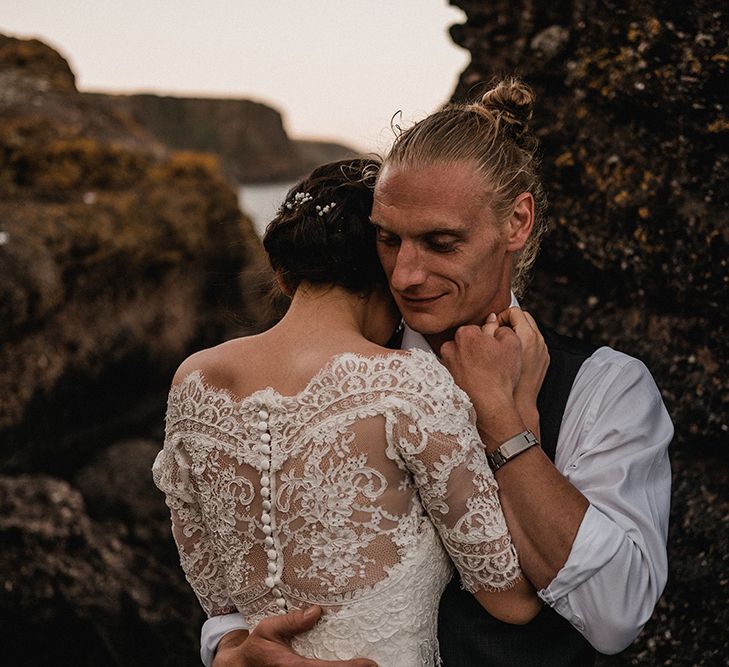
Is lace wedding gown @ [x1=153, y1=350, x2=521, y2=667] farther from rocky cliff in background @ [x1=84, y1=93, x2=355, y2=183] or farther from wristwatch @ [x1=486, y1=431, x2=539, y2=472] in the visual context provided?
rocky cliff in background @ [x1=84, y1=93, x2=355, y2=183]

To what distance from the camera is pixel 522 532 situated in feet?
7.07

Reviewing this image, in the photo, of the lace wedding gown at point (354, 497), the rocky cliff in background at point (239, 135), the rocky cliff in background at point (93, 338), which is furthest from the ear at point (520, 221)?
the rocky cliff in background at point (239, 135)

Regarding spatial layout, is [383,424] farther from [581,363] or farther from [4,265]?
[4,265]

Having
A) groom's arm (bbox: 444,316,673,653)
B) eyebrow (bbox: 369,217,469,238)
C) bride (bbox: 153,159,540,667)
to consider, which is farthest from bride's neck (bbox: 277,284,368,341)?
groom's arm (bbox: 444,316,673,653)

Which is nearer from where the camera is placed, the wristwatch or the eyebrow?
the wristwatch

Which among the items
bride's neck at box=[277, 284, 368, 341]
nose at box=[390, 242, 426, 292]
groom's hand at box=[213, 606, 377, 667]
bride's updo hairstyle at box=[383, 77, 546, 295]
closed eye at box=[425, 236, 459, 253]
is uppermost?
bride's updo hairstyle at box=[383, 77, 546, 295]

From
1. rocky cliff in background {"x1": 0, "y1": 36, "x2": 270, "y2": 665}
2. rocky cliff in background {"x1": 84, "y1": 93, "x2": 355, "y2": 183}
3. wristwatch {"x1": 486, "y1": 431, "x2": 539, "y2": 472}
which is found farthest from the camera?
rocky cliff in background {"x1": 84, "y1": 93, "x2": 355, "y2": 183}

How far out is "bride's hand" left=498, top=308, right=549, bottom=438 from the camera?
7.80 ft

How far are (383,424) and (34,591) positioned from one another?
9.97ft

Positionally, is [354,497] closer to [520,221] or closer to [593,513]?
[593,513]

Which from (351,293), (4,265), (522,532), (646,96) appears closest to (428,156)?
(351,293)

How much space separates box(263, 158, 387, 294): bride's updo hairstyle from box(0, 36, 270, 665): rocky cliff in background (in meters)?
0.39

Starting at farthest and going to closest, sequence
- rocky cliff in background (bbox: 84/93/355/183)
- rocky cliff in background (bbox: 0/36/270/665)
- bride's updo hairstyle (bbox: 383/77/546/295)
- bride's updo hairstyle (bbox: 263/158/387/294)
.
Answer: rocky cliff in background (bbox: 84/93/355/183) < rocky cliff in background (bbox: 0/36/270/665) < bride's updo hairstyle (bbox: 383/77/546/295) < bride's updo hairstyle (bbox: 263/158/387/294)

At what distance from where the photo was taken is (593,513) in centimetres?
219
